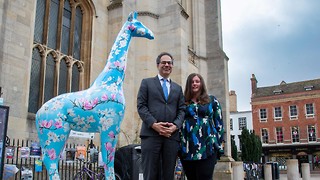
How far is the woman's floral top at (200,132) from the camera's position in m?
3.96

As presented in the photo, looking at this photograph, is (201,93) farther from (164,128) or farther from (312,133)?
(312,133)

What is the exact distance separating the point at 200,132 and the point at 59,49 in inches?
323

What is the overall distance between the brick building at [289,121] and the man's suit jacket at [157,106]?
39.0m

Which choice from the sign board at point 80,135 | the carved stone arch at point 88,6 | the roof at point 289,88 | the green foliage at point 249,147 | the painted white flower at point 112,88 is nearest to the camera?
the painted white flower at point 112,88

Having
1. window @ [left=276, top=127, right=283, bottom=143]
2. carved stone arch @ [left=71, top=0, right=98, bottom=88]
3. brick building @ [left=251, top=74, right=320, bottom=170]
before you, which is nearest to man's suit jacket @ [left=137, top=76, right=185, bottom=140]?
carved stone arch @ [left=71, top=0, right=98, bottom=88]

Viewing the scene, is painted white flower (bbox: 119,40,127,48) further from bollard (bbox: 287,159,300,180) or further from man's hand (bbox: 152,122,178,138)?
bollard (bbox: 287,159,300,180)

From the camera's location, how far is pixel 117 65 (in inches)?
192

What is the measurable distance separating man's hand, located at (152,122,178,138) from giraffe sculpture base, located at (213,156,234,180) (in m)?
12.5

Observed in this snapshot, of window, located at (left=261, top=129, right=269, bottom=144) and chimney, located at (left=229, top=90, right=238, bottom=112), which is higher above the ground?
chimney, located at (left=229, top=90, right=238, bottom=112)

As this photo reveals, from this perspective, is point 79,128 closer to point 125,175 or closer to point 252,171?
point 125,175

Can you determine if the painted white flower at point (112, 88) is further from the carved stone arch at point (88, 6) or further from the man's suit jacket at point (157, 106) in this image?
the carved stone arch at point (88, 6)

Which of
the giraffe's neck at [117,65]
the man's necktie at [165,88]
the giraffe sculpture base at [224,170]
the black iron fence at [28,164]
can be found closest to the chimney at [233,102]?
the giraffe sculpture base at [224,170]

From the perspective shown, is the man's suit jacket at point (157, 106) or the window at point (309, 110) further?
the window at point (309, 110)

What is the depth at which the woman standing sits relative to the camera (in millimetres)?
3967
